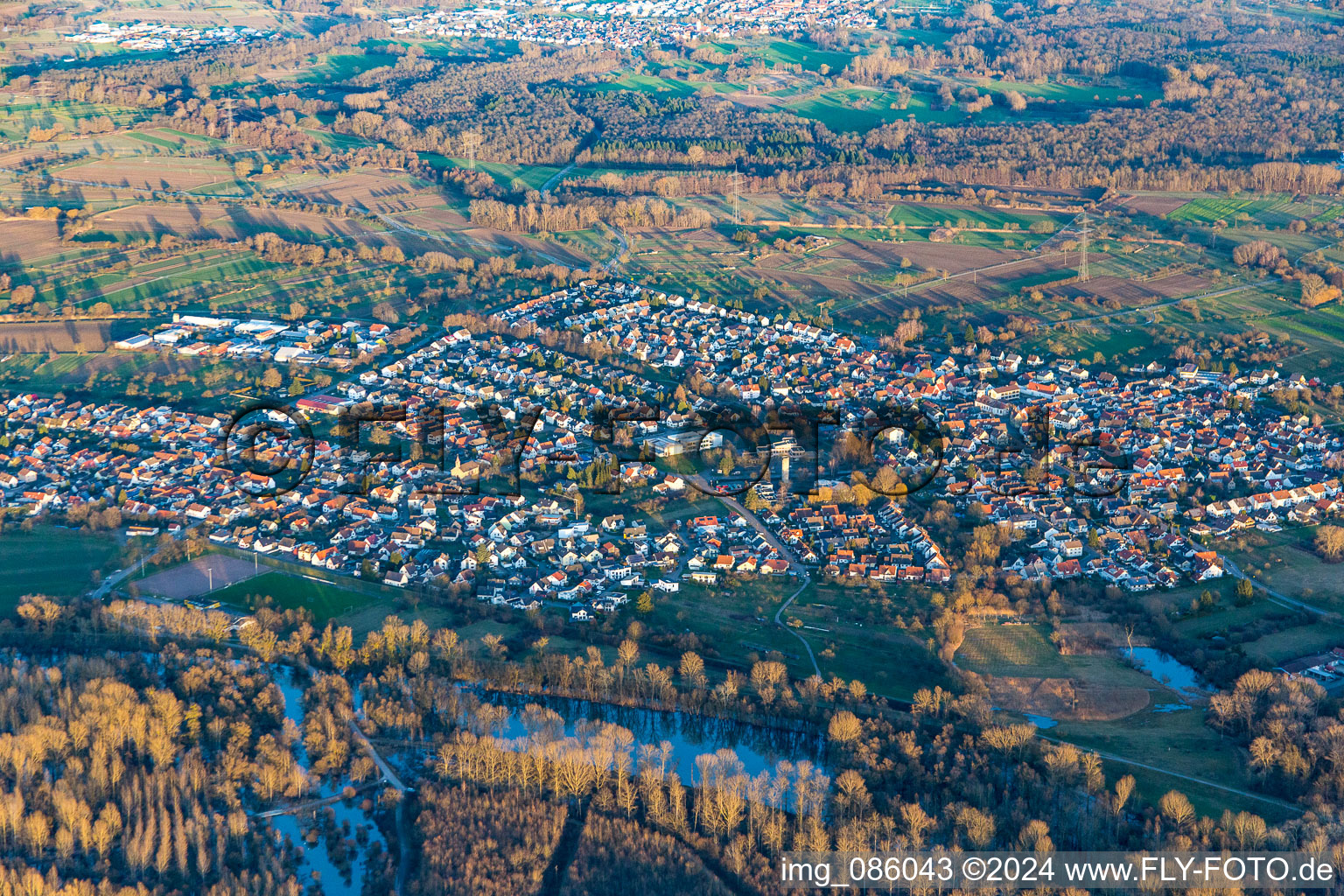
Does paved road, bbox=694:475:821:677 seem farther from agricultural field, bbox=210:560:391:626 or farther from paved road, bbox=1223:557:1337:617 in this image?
paved road, bbox=1223:557:1337:617

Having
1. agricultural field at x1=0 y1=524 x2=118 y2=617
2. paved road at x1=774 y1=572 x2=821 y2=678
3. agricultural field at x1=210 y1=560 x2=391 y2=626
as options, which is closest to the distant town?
paved road at x1=774 y1=572 x2=821 y2=678

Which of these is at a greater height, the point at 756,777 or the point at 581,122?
the point at 581,122

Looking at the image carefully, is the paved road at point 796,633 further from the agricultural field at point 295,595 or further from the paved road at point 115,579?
the paved road at point 115,579

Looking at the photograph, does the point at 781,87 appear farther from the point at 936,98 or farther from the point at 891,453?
the point at 891,453

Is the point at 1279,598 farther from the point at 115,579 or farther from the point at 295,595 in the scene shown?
the point at 115,579

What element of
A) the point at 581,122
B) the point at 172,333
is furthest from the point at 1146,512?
the point at 581,122

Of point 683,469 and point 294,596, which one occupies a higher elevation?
point 683,469

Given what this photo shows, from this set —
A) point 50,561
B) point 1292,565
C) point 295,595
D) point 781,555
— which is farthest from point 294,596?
point 1292,565

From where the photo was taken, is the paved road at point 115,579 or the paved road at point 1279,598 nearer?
the paved road at point 1279,598

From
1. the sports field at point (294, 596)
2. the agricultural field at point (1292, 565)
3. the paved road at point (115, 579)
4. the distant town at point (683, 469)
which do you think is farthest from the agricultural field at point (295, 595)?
the agricultural field at point (1292, 565)

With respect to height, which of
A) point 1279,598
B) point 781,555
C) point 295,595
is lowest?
point 295,595

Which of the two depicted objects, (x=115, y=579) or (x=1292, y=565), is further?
(x=115, y=579)
